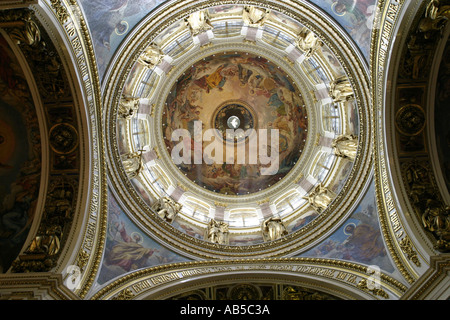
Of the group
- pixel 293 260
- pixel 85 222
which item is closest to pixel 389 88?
pixel 293 260

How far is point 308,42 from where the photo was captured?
15508 mm

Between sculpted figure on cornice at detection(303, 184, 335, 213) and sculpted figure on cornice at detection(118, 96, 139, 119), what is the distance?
28.8ft

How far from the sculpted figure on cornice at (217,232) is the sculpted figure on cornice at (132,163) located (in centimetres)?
426

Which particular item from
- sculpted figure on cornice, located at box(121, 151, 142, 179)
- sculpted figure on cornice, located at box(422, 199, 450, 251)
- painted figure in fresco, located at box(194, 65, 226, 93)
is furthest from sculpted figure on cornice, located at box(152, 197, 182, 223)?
sculpted figure on cornice, located at box(422, 199, 450, 251)

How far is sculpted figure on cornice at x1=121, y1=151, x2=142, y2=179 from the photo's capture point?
1576 cm

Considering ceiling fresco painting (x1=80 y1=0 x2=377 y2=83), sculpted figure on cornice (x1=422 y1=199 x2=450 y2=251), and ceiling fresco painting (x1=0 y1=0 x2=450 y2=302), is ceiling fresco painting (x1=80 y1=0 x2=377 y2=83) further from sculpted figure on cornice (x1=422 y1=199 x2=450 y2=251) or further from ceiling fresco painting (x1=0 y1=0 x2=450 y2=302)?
sculpted figure on cornice (x1=422 y1=199 x2=450 y2=251)

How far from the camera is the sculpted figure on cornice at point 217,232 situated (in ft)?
55.3

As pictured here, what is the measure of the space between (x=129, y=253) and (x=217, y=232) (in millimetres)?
4797

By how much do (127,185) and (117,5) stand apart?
6.68m

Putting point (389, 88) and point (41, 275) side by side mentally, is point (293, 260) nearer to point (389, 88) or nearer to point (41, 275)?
point (389, 88)

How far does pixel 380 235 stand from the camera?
12.6 metres

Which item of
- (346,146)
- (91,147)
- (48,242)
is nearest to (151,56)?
(91,147)

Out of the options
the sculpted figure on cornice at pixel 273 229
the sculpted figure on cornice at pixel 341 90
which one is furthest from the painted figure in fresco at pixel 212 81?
the sculpted figure on cornice at pixel 273 229
